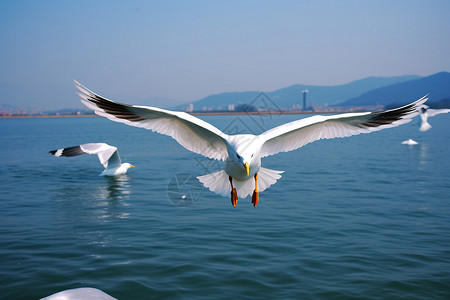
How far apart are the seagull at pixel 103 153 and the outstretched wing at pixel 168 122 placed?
12.7 metres

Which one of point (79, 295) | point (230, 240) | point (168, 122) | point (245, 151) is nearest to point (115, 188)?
point (230, 240)

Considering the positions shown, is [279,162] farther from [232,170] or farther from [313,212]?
[232,170]

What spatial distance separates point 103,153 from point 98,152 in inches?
11.1

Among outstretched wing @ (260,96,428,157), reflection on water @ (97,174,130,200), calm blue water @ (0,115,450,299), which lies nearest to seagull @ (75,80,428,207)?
outstretched wing @ (260,96,428,157)

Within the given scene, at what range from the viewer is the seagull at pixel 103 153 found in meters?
20.9

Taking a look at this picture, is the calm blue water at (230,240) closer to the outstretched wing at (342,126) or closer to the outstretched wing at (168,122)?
the outstretched wing at (168,122)

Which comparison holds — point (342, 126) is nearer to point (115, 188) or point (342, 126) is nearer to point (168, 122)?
point (168, 122)

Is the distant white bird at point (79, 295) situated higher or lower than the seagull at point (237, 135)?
lower

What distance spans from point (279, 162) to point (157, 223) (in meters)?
17.8

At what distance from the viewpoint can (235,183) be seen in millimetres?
8883

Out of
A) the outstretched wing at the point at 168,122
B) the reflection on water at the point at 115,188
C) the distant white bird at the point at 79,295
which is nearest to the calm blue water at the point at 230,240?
the reflection on water at the point at 115,188

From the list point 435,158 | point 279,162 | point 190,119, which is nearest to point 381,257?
point 190,119

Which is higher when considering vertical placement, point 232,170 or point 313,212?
point 232,170

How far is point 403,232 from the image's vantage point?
11672mm
